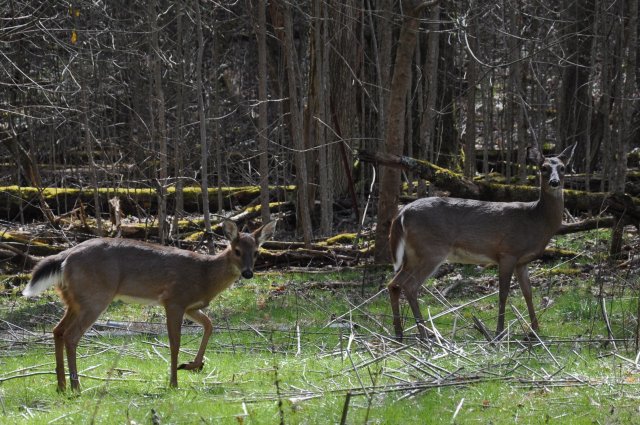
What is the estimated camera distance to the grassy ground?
6305 millimetres

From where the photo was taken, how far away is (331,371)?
24.1 feet

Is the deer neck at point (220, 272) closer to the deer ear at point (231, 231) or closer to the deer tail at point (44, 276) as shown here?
the deer ear at point (231, 231)

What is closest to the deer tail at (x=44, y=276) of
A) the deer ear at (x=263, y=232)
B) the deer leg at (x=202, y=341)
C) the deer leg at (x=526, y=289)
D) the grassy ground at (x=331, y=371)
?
the grassy ground at (x=331, y=371)

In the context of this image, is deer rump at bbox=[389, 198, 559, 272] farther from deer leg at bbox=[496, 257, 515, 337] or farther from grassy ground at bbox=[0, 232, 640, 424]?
grassy ground at bbox=[0, 232, 640, 424]

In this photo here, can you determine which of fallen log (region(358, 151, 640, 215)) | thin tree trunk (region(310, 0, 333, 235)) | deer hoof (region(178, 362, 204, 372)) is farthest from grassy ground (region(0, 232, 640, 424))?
thin tree trunk (region(310, 0, 333, 235))

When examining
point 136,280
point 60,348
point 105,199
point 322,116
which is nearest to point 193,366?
Result: point 136,280

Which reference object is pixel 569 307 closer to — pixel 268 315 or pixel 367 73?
pixel 268 315

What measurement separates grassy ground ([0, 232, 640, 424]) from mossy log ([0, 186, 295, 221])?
6.60 meters

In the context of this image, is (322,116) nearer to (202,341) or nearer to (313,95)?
(313,95)

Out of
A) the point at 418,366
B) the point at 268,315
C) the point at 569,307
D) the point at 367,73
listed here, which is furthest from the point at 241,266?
the point at 367,73

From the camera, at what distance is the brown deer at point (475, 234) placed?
995 cm

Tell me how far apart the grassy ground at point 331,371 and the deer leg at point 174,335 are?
0.10 metres

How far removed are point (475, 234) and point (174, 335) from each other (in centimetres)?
383

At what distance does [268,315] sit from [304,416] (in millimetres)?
4988
